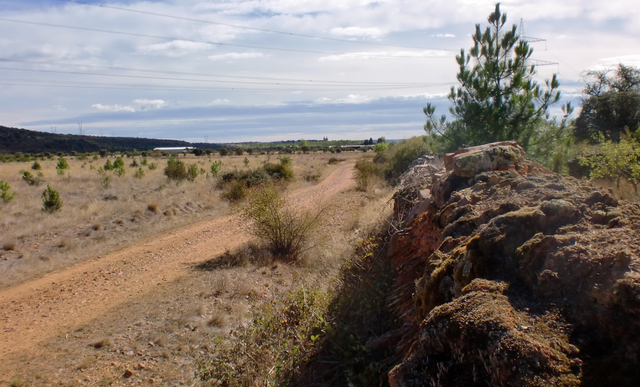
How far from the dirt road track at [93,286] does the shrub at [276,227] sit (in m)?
1.43

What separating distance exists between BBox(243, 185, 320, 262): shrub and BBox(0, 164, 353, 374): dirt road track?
4.69 feet

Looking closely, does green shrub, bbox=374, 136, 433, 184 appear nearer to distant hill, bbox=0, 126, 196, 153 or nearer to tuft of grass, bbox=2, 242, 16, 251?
tuft of grass, bbox=2, 242, 16, 251

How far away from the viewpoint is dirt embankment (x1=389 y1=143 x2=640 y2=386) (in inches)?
67.7

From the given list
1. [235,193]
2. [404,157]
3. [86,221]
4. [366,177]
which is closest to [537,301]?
[86,221]

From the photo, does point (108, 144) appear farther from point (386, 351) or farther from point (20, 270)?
point (386, 351)

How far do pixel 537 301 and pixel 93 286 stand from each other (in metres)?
9.18

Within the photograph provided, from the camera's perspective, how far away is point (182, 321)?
7.43 meters

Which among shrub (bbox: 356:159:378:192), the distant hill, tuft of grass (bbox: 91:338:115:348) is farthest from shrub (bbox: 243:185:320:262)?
the distant hill

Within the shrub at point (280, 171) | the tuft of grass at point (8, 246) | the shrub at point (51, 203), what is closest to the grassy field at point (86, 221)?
the tuft of grass at point (8, 246)

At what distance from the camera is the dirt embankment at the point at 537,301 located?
1.72 meters

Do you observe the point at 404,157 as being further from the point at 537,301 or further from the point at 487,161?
the point at 537,301

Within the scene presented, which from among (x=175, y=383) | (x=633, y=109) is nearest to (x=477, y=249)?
(x=175, y=383)

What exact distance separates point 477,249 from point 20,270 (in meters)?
11.0

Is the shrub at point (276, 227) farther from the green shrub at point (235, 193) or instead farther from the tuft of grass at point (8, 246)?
the green shrub at point (235, 193)
